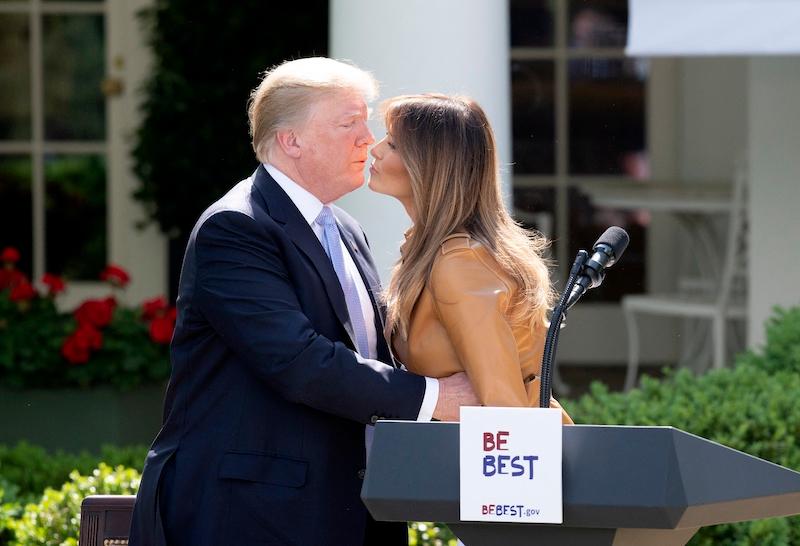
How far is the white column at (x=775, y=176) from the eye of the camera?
5676mm

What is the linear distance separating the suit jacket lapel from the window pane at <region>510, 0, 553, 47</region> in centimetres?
563

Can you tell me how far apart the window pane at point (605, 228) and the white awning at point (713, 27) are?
3383 millimetres

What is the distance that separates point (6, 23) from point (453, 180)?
19.4 feet

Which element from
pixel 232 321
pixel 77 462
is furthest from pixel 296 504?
pixel 77 462

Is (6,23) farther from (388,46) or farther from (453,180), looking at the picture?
(453,180)

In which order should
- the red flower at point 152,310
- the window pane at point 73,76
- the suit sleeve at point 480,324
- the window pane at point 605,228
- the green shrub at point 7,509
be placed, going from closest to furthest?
the suit sleeve at point 480,324 < the green shrub at point 7,509 < the red flower at point 152,310 < the window pane at point 73,76 < the window pane at point 605,228

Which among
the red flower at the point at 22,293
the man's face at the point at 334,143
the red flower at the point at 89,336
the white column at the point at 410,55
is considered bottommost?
the red flower at the point at 89,336

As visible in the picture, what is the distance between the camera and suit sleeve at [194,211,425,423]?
2303 millimetres

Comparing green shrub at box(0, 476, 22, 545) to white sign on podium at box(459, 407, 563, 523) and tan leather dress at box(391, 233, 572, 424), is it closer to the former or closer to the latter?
tan leather dress at box(391, 233, 572, 424)

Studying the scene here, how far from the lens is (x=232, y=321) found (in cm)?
233

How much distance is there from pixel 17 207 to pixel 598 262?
6.09 m

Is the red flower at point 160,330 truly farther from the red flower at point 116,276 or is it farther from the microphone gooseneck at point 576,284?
the microphone gooseneck at point 576,284

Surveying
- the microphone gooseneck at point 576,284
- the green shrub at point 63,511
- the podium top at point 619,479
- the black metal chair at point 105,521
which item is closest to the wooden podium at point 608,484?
the podium top at point 619,479

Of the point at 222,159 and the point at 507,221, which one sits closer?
the point at 507,221
